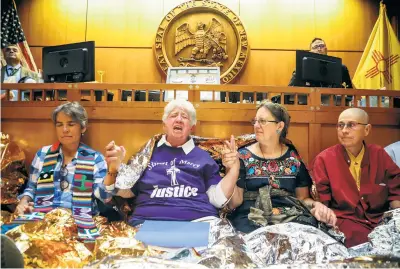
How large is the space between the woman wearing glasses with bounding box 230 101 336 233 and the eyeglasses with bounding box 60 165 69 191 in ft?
3.20

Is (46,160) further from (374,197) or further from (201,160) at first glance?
(374,197)

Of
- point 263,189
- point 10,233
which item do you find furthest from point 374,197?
point 10,233

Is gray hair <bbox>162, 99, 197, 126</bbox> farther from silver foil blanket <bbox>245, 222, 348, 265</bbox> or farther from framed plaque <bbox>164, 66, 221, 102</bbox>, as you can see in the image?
framed plaque <bbox>164, 66, 221, 102</bbox>

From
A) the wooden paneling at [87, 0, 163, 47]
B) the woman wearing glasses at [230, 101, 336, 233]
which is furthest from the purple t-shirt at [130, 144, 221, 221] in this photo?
the wooden paneling at [87, 0, 163, 47]

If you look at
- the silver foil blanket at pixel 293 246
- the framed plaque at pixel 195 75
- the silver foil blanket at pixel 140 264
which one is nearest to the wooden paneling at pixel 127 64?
the framed plaque at pixel 195 75

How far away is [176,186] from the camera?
216 cm

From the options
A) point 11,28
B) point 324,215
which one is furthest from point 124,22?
point 324,215

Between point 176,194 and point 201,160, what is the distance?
26 cm

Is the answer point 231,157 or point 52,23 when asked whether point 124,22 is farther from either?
point 231,157

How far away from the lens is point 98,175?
89.1 inches

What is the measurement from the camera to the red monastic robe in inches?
86.4

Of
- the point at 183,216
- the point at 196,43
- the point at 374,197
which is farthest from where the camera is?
the point at 196,43

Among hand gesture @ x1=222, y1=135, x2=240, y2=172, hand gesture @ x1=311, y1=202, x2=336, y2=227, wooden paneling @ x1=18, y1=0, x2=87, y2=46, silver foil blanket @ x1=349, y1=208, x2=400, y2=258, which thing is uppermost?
wooden paneling @ x1=18, y1=0, x2=87, y2=46

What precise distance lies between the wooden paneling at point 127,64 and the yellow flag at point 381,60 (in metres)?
2.66
